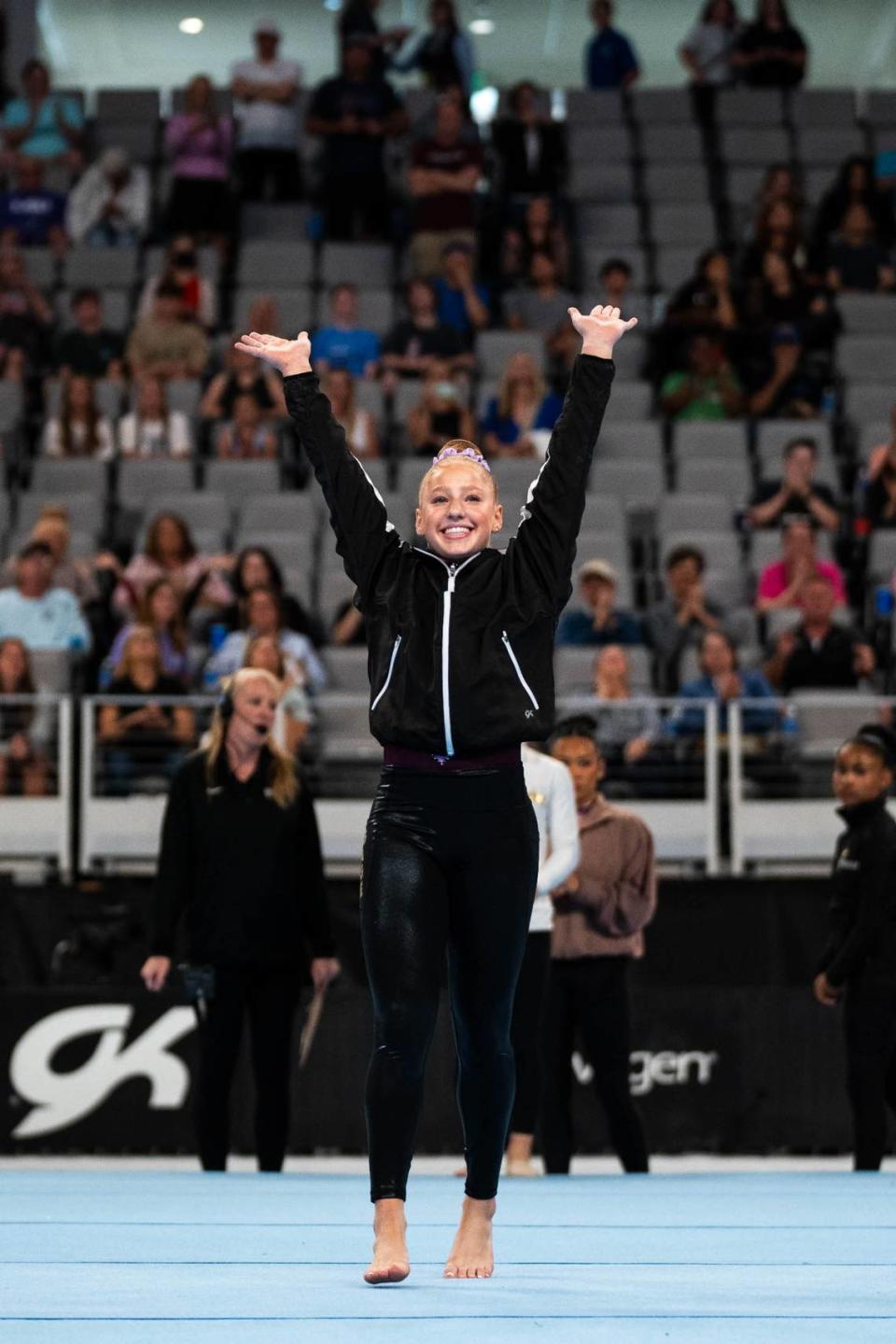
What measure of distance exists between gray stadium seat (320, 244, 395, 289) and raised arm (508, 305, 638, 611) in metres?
10.5

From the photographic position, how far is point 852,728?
33.2 ft

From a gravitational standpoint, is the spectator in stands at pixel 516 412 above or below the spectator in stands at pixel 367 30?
below

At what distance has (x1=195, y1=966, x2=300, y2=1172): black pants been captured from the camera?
22.3ft

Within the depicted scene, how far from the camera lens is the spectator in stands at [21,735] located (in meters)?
9.92

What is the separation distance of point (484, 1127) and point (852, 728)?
6202mm

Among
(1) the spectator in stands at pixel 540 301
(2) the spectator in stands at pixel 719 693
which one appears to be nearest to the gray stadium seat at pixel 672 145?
(1) the spectator in stands at pixel 540 301

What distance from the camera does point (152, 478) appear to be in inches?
485

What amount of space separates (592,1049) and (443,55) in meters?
10.6

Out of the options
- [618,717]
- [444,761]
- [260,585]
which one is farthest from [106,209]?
[444,761]

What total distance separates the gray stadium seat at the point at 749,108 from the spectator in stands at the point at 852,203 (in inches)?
54.5

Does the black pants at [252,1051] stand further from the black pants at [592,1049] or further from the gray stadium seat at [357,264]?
the gray stadium seat at [357,264]

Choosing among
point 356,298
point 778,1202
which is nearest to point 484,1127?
point 778,1202

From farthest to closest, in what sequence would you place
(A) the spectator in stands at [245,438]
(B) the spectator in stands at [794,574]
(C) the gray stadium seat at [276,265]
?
(C) the gray stadium seat at [276,265] < (A) the spectator in stands at [245,438] < (B) the spectator in stands at [794,574]

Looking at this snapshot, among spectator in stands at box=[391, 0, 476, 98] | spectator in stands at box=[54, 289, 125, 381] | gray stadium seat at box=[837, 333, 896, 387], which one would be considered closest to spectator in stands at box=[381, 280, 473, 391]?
spectator in stands at box=[54, 289, 125, 381]
